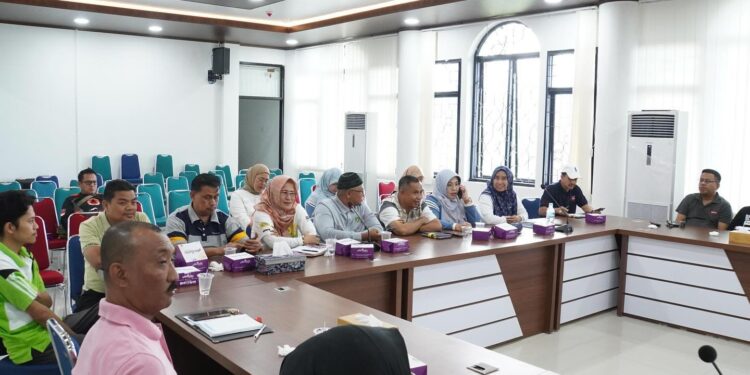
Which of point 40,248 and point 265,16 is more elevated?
point 265,16

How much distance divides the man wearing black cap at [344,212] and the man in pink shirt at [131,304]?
9.94 ft

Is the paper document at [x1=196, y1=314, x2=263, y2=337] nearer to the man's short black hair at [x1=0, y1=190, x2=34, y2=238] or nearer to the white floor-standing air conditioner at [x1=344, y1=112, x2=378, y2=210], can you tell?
the man's short black hair at [x1=0, y1=190, x2=34, y2=238]

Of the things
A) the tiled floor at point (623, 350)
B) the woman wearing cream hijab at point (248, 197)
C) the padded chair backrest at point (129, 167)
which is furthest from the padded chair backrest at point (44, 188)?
the tiled floor at point (623, 350)

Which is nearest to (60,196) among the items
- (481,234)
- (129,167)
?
(129,167)

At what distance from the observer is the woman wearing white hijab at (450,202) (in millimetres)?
5656

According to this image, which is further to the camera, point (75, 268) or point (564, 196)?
point (564, 196)

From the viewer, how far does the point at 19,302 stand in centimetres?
265

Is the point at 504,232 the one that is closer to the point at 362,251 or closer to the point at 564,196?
the point at 362,251

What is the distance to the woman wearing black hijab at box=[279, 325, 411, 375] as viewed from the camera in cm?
107

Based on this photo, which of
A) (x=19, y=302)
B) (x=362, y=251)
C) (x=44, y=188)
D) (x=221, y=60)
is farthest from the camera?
(x=221, y=60)

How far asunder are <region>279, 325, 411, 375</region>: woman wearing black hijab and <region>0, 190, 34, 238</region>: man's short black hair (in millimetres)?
2237

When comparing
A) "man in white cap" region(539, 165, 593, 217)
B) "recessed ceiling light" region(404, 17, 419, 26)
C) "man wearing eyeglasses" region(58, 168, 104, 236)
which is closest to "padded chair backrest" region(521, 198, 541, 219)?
"man in white cap" region(539, 165, 593, 217)

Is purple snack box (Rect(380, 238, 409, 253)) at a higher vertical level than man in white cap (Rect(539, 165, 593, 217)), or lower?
lower

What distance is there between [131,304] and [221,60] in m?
10.0
